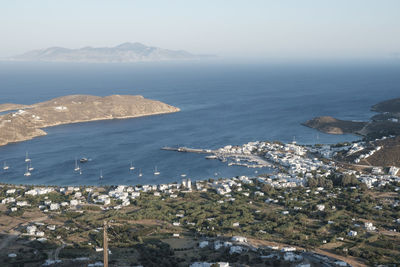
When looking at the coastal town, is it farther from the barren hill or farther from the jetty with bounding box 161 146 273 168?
the barren hill

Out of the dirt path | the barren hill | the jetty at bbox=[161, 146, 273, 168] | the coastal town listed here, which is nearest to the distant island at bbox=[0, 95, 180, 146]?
the jetty at bbox=[161, 146, 273, 168]

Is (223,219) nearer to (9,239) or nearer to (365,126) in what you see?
(9,239)

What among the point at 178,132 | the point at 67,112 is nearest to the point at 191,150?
the point at 178,132

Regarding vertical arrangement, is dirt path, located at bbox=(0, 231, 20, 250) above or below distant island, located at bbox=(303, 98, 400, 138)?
below

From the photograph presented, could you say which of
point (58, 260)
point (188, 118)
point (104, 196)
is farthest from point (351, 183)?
point (188, 118)

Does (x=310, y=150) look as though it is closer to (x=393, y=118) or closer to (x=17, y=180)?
(x=393, y=118)

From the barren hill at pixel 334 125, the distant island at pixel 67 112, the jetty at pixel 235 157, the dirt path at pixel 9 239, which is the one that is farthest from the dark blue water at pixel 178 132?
the dirt path at pixel 9 239
